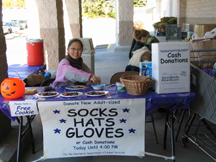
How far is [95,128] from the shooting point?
321 centimetres

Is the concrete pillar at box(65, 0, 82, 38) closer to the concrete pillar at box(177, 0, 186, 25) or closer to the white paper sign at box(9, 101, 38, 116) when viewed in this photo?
the white paper sign at box(9, 101, 38, 116)

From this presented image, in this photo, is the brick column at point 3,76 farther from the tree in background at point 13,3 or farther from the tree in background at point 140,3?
the tree in background at point 13,3

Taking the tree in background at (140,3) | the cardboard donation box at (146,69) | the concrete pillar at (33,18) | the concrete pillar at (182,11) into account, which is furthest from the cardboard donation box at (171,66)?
the tree in background at (140,3)

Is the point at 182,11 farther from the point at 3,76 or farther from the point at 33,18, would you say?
the point at 3,76

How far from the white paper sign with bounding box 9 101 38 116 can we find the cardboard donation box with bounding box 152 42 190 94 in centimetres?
141

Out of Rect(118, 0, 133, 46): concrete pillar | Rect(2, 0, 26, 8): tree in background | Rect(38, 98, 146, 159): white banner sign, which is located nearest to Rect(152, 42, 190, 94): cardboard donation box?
Rect(38, 98, 146, 159): white banner sign

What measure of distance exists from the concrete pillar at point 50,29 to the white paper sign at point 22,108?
443 cm

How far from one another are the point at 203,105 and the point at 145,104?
0.71 meters

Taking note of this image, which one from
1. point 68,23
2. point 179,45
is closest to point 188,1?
point 68,23

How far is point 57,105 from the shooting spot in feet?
10.2

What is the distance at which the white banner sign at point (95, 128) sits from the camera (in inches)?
124

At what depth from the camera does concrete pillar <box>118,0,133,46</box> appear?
1451 cm

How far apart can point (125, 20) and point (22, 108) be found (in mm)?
12051

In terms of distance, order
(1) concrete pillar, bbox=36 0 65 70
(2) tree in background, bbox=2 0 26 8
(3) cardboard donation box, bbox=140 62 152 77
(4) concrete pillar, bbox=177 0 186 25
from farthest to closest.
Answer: (2) tree in background, bbox=2 0 26 8
(4) concrete pillar, bbox=177 0 186 25
(1) concrete pillar, bbox=36 0 65 70
(3) cardboard donation box, bbox=140 62 152 77
